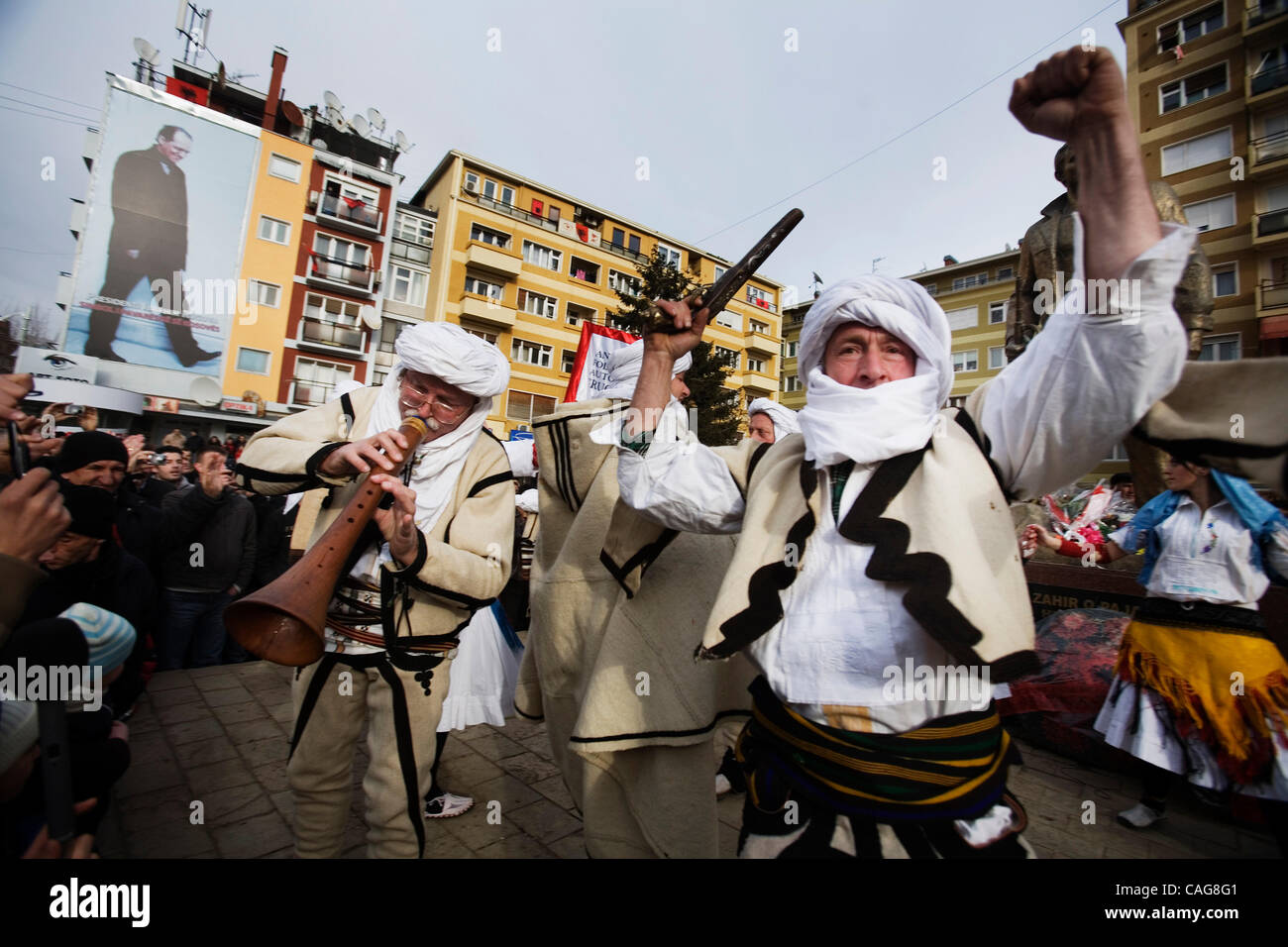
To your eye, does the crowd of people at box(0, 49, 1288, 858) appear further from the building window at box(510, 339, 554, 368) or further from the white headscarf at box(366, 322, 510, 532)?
the building window at box(510, 339, 554, 368)

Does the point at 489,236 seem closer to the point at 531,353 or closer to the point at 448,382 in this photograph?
the point at 531,353

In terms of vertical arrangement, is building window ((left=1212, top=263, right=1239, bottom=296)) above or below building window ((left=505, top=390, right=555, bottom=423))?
above

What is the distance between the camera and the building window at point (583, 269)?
33469 mm

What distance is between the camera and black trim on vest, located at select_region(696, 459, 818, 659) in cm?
141

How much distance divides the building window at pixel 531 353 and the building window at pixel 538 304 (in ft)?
5.72

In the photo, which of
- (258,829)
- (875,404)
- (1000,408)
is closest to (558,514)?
(875,404)

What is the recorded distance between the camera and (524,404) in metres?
31.2

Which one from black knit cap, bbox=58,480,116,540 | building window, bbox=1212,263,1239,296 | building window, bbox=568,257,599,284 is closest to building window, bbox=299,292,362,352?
building window, bbox=568,257,599,284

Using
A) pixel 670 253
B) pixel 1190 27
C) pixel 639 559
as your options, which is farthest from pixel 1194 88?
pixel 639 559

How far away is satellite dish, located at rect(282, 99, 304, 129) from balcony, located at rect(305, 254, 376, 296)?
7.66 m

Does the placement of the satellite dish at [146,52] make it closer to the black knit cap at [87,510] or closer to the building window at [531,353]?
the building window at [531,353]

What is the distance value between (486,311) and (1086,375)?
31023 mm

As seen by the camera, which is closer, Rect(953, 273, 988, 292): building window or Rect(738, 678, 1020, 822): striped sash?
Rect(738, 678, 1020, 822): striped sash
